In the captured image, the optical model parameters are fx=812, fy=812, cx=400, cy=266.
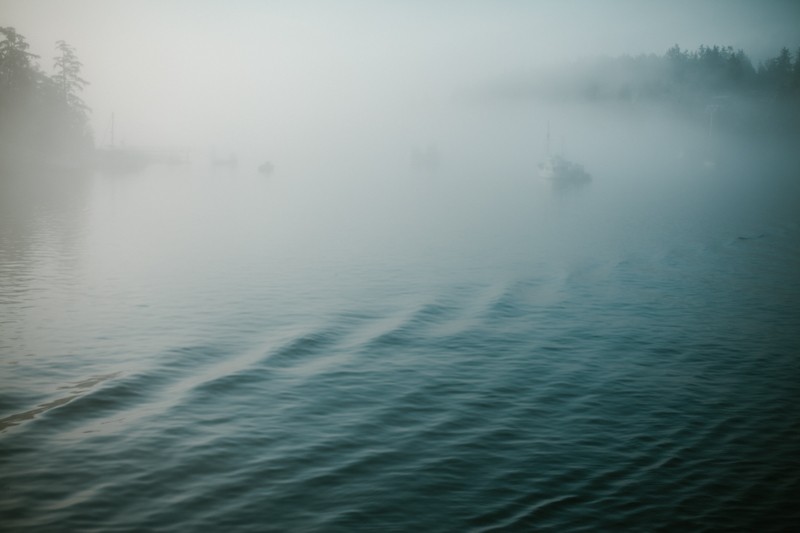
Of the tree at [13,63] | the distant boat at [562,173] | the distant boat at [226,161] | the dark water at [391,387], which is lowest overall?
the dark water at [391,387]

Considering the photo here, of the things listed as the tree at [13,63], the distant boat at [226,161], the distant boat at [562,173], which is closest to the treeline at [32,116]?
the tree at [13,63]

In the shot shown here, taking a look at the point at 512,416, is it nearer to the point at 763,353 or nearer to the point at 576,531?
the point at 576,531

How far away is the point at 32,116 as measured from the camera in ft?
387

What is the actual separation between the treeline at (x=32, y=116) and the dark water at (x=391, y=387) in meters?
77.0

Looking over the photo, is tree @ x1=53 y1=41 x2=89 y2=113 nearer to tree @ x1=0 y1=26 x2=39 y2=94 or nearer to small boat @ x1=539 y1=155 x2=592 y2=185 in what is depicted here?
tree @ x1=0 y1=26 x2=39 y2=94

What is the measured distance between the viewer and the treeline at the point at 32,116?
114 m

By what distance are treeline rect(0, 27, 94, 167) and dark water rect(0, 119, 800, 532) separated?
77.0m

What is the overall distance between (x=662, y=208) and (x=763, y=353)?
217ft

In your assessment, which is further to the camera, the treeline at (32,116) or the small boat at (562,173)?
the small boat at (562,173)

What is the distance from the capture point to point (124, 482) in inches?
525

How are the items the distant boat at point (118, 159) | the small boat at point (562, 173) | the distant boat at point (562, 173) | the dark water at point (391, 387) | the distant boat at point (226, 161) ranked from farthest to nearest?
1. the distant boat at point (226, 161)
2. the distant boat at point (118, 159)
3. the small boat at point (562, 173)
4. the distant boat at point (562, 173)
5. the dark water at point (391, 387)

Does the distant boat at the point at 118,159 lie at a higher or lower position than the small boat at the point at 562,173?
higher

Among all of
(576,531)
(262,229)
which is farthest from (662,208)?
(576,531)

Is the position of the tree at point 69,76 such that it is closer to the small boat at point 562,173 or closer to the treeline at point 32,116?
the treeline at point 32,116
